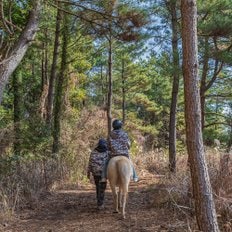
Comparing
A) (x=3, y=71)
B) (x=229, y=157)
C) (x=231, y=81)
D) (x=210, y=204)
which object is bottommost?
(x=210, y=204)

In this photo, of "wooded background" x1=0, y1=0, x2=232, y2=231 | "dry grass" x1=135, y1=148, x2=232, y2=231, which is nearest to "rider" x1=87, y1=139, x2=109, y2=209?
"dry grass" x1=135, y1=148, x2=232, y2=231

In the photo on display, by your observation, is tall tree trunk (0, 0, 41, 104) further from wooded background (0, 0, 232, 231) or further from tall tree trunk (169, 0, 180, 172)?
tall tree trunk (169, 0, 180, 172)

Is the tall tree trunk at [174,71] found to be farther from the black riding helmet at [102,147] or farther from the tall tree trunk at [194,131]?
the tall tree trunk at [194,131]

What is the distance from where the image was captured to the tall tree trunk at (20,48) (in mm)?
8742

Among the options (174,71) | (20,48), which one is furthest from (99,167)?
(174,71)

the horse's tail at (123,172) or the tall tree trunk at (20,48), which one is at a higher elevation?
the tall tree trunk at (20,48)

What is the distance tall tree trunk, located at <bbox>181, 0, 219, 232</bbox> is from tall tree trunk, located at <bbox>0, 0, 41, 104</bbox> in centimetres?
441

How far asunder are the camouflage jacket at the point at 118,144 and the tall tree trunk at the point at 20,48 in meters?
2.69

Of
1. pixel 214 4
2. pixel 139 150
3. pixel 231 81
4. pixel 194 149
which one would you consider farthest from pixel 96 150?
pixel 139 150

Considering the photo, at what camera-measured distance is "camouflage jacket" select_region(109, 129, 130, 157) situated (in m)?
7.78

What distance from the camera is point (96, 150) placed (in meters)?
8.73

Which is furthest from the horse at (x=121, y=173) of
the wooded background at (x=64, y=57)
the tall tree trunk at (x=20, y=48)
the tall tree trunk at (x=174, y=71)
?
the tall tree trunk at (x=174, y=71)

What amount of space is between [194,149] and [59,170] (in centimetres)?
742

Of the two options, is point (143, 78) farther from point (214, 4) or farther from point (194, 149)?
point (194, 149)
